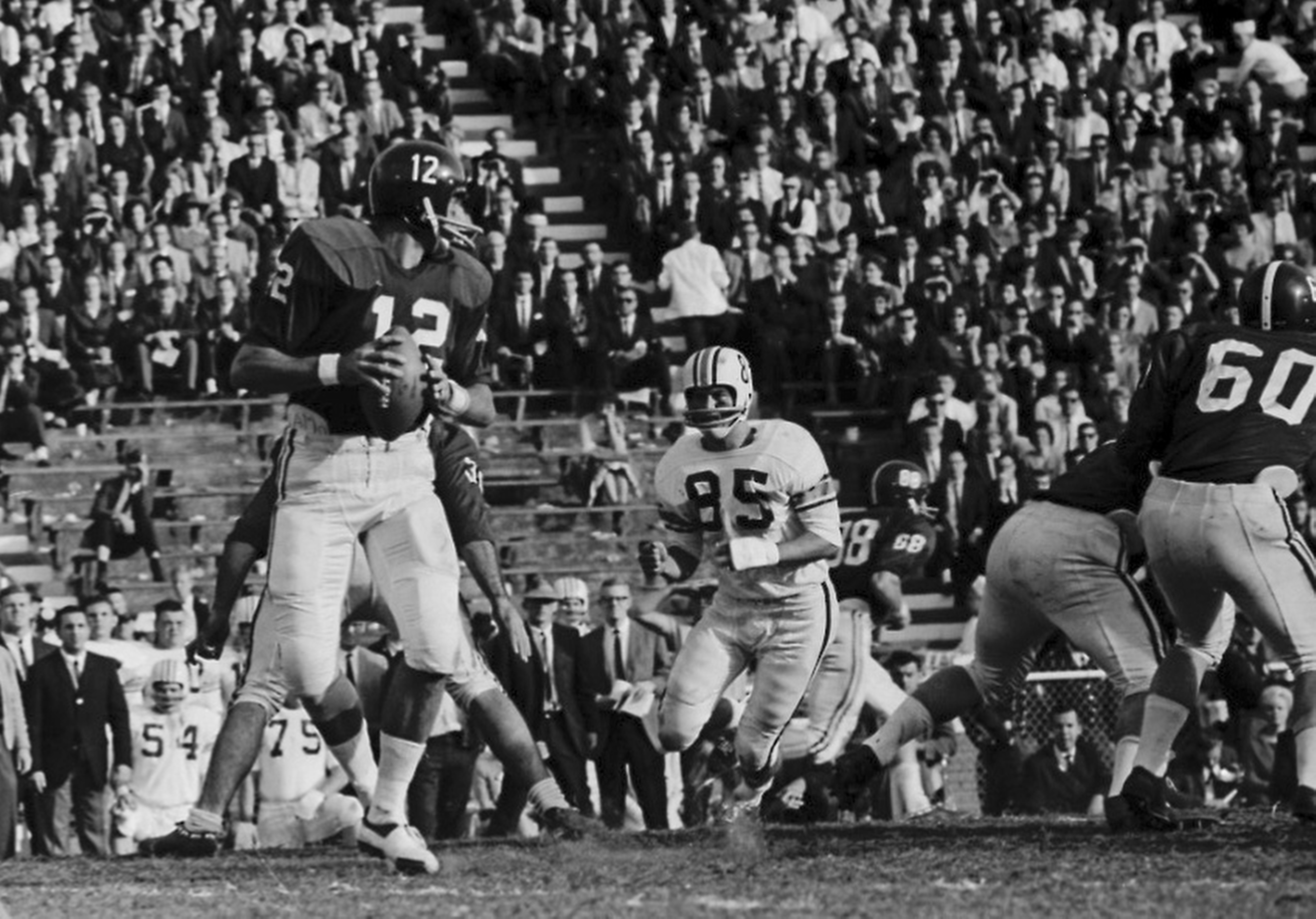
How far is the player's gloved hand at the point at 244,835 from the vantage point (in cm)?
1127

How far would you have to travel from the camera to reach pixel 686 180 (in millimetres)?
17234

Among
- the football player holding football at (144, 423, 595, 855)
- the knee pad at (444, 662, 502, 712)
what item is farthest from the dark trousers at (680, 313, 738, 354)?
the knee pad at (444, 662, 502, 712)

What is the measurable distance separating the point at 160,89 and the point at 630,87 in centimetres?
343

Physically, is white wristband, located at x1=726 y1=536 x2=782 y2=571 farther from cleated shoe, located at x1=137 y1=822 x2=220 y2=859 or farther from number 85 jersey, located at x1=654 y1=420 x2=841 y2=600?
cleated shoe, located at x1=137 y1=822 x2=220 y2=859

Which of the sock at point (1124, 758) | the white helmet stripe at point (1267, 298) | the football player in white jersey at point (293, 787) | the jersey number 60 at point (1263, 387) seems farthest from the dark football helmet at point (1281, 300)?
the football player in white jersey at point (293, 787)

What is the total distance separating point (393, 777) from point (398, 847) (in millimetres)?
244

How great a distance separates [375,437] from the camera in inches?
286

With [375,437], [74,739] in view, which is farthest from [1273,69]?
[375,437]

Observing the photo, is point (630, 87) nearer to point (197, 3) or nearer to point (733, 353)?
point (197, 3)

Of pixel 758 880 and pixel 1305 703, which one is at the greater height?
pixel 1305 703

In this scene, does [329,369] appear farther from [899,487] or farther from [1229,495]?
[899,487]

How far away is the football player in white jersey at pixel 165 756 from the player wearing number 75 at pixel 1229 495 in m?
5.45

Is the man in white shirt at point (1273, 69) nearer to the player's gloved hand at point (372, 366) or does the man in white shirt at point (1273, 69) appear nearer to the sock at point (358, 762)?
the sock at point (358, 762)

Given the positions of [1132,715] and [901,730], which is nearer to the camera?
[1132,715]
